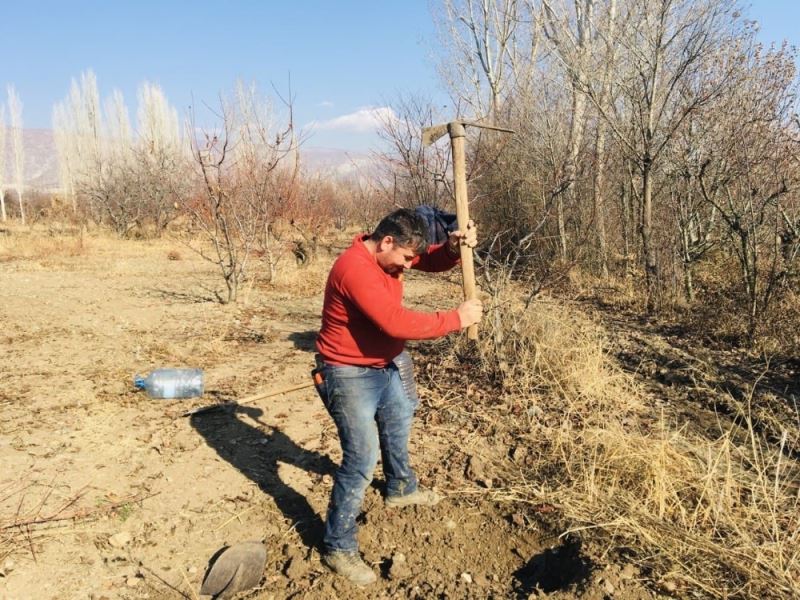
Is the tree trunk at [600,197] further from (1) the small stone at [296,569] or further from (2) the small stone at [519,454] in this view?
(1) the small stone at [296,569]

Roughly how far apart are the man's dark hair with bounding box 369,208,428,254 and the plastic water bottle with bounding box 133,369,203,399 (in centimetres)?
314

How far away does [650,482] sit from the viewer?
2.99 m

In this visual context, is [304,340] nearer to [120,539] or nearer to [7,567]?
[120,539]

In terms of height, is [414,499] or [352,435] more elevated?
[352,435]

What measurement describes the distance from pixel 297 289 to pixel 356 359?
840cm

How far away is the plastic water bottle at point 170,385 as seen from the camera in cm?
488

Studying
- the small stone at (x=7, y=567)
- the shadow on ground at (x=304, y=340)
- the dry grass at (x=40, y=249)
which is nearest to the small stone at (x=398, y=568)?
the small stone at (x=7, y=567)

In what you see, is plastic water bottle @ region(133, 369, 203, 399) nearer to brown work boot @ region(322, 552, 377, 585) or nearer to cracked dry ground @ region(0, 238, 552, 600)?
cracked dry ground @ region(0, 238, 552, 600)

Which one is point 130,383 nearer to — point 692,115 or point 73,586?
point 73,586

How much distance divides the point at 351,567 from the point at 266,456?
4.95ft

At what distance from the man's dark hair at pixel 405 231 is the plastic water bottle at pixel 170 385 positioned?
3140 mm

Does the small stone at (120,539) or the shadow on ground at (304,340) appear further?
the shadow on ground at (304,340)

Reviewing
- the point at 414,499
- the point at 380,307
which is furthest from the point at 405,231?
the point at 414,499

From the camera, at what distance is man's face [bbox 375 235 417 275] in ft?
8.14
